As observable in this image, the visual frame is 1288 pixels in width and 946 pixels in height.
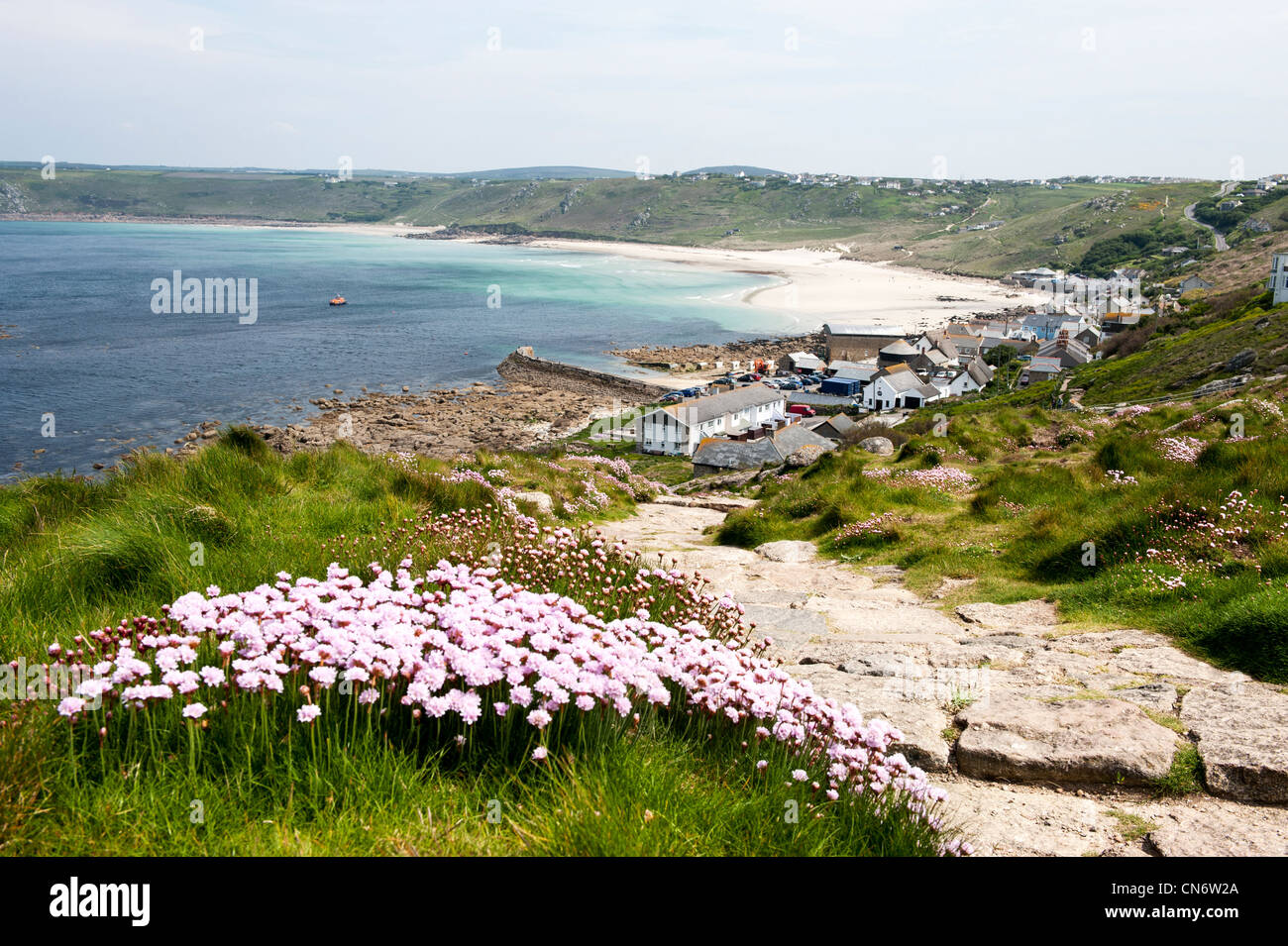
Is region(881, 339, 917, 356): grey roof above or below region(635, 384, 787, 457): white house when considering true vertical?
above

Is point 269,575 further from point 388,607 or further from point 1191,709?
point 1191,709

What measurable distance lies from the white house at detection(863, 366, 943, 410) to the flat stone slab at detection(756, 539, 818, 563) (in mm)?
65744

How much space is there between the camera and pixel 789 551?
14328 millimetres

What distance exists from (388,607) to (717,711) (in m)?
2.00

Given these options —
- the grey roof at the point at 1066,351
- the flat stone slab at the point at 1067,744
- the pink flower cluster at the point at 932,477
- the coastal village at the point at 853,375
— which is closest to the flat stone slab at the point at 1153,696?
the flat stone slab at the point at 1067,744

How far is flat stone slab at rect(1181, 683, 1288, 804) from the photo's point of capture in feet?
16.7

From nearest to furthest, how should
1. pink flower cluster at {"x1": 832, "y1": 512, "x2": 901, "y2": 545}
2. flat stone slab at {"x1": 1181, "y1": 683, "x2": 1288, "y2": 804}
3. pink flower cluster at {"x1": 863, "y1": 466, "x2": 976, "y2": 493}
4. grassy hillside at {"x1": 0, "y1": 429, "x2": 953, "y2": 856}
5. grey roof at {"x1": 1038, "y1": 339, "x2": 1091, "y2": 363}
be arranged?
grassy hillside at {"x1": 0, "y1": 429, "x2": 953, "y2": 856}
flat stone slab at {"x1": 1181, "y1": 683, "x2": 1288, "y2": 804}
pink flower cluster at {"x1": 832, "y1": 512, "x2": 901, "y2": 545}
pink flower cluster at {"x1": 863, "y1": 466, "x2": 976, "y2": 493}
grey roof at {"x1": 1038, "y1": 339, "x2": 1091, "y2": 363}

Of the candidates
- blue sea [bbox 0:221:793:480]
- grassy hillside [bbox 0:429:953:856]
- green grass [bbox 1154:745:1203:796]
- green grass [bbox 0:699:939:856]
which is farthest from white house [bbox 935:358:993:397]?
green grass [bbox 0:699:939:856]

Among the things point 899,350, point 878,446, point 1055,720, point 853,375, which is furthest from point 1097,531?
point 899,350

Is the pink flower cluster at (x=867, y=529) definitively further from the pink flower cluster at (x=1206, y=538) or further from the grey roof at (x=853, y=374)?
the grey roof at (x=853, y=374)

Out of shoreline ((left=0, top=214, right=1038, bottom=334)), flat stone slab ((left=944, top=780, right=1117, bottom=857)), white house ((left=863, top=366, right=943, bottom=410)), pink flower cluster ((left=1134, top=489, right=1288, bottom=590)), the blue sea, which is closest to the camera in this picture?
flat stone slab ((left=944, top=780, right=1117, bottom=857))

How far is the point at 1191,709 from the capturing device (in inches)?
238

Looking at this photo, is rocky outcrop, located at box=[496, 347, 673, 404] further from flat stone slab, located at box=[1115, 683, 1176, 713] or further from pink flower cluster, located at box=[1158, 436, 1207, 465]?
flat stone slab, located at box=[1115, 683, 1176, 713]
